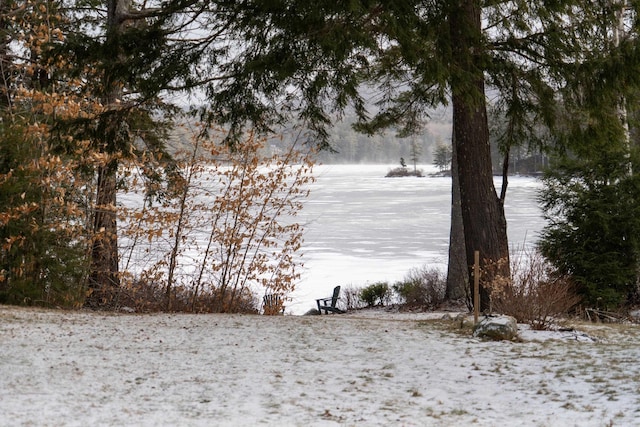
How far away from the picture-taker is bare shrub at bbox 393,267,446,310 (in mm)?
14233

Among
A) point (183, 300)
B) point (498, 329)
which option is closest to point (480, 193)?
point (498, 329)

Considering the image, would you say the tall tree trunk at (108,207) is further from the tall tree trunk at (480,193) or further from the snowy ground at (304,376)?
the tall tree trunk at (480,193)

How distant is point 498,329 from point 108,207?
5.01 m

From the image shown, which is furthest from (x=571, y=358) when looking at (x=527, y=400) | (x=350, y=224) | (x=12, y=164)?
(x=350, y=224)

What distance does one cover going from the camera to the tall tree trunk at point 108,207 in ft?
28.3

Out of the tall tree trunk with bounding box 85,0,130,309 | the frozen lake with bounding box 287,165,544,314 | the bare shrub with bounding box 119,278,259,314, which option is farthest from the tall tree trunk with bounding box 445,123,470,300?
the tall tree trunk with bounding box 85,0,130,309

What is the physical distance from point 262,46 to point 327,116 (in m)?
1.68

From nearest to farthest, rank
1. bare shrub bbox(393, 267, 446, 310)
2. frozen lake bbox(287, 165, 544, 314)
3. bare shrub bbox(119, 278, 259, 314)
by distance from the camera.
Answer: bare shrub bbox(119, 278, 259, 314), bare shrub bbox(393, 267, 446, 310), frozen lake bbox(287, 165, 544, 314)

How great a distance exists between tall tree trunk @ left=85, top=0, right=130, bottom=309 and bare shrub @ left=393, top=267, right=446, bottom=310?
6343 mm

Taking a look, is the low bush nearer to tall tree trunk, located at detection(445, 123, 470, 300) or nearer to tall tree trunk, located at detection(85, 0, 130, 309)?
tall tree trunk, located at detection(445, 123, 470, 300)

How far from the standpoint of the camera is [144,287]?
11.2 metres

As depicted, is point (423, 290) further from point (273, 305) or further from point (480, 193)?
point (480, 193)

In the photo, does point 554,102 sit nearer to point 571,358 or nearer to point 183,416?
point 571,358

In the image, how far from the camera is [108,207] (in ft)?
28.7
